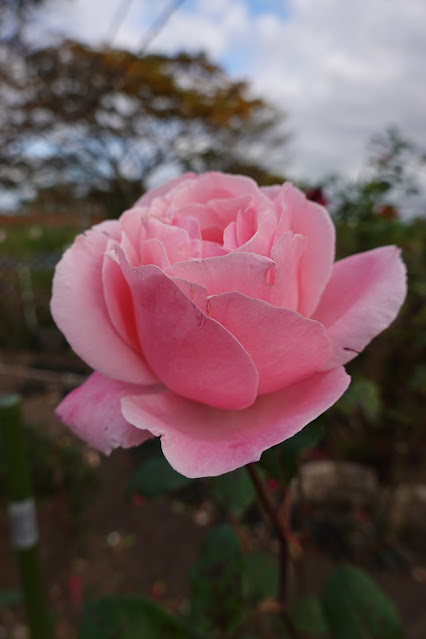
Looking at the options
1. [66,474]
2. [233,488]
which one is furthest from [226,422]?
[66,474]

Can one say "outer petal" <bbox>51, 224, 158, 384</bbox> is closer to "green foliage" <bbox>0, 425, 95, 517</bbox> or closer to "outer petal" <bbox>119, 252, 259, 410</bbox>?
"outer petal" <bbox>119, 252, 259, 410</bbox>

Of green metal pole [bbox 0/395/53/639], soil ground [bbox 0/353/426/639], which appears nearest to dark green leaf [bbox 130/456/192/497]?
green metal pole [bbox 0/395/53/639]

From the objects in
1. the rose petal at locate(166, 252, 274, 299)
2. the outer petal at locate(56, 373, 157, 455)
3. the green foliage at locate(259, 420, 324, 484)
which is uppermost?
the rose petal at locate(166, 252, 274, 299)

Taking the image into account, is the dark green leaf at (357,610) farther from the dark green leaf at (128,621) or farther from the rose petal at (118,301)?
the rose petal at (118,301)

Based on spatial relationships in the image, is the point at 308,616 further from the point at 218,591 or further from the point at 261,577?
the point at 218,591

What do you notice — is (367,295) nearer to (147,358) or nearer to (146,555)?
(147,358)

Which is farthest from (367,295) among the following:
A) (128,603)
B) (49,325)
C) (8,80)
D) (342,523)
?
(49,325)

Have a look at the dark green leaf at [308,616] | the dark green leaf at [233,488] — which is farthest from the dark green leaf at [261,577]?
the dark green leaf at [233,488]
